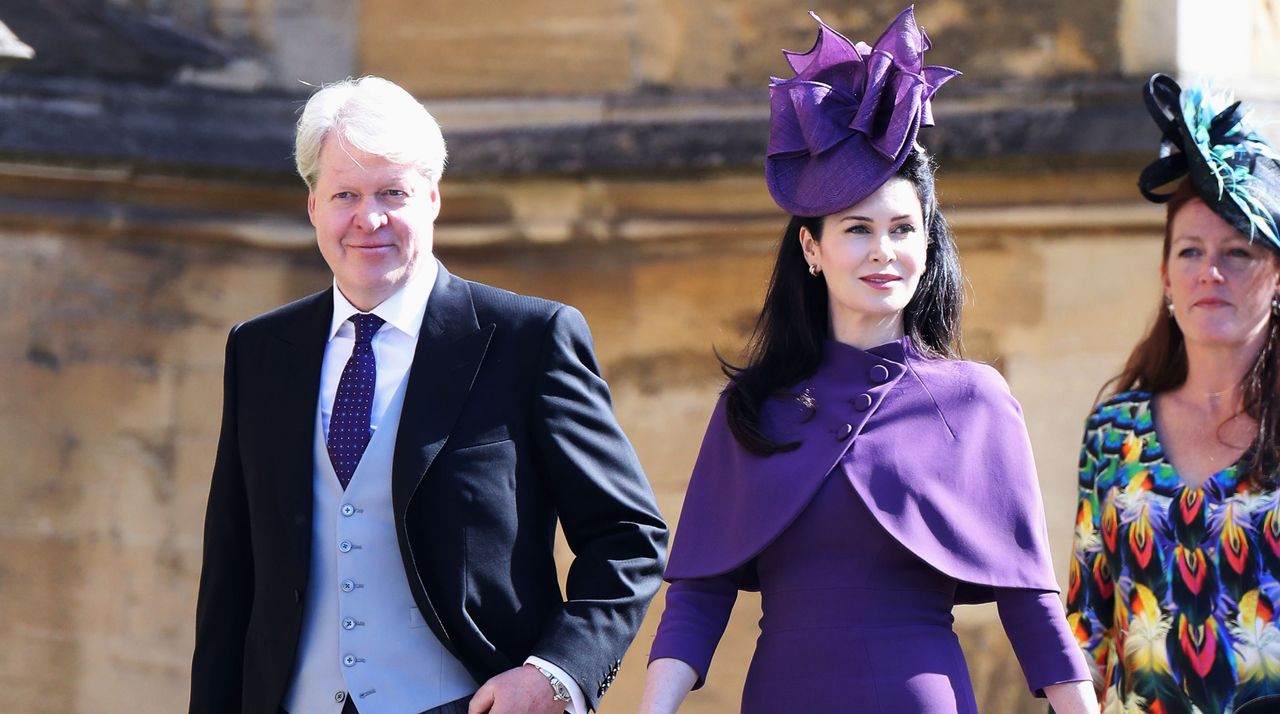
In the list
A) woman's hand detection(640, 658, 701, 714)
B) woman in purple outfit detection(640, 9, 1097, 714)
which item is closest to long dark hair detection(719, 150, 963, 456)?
woman in purple outfit detection(640, 9, 1097, 714)

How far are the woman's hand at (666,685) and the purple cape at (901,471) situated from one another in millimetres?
Result: 153

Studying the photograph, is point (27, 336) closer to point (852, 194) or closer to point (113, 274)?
point (113, 274)

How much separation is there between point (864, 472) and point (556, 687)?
610mm

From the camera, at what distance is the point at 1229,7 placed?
195 inches

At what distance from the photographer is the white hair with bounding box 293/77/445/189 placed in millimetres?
3162

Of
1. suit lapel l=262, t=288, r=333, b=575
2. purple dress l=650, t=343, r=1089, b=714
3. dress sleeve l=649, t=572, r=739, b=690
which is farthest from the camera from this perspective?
suit lapel l=262, t=288, r=333, b=575

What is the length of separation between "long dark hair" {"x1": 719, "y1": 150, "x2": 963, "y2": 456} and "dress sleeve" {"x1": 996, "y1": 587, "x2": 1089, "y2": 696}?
44 centimetres

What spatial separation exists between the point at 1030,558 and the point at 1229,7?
8.24 feet

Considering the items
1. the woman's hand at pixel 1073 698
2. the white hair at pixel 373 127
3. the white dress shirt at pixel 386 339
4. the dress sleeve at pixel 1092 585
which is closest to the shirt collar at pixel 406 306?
the white dress shirt at pixel 386 339

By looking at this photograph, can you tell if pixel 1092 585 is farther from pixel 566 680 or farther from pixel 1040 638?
pixel 566 680

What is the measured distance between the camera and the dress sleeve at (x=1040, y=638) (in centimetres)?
292

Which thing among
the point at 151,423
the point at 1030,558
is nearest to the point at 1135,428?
the point at 1030,558

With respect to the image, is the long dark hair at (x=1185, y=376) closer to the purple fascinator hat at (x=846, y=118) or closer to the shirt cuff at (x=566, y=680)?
the purple fascinator hat at (x=846, y=118)

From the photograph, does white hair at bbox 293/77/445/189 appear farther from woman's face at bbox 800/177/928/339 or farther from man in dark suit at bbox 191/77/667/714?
woman's face at bbox 800/177/928/339
